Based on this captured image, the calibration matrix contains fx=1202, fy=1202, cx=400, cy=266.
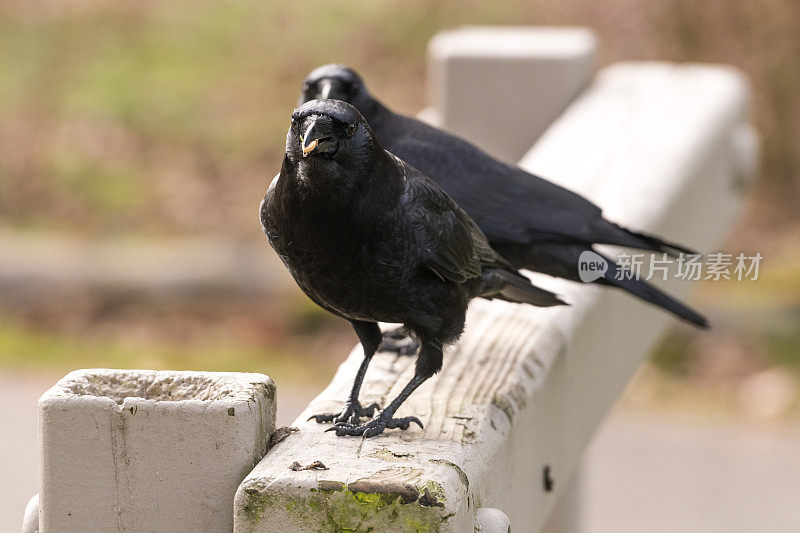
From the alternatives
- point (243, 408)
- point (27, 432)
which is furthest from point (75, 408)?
point (27, 432)

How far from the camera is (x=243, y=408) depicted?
1.56m

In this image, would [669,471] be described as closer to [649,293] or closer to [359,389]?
[649,293]

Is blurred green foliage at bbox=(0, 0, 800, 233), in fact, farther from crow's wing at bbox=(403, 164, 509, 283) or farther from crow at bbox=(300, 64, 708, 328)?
crow's wing at bbox=(403, 164, 509, 283)

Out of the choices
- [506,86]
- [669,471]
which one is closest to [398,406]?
[506,86]

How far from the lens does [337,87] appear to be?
10.9 feet

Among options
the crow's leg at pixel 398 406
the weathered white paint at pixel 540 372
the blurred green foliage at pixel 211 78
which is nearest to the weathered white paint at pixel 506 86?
the weathered white paint at pixel 540 372

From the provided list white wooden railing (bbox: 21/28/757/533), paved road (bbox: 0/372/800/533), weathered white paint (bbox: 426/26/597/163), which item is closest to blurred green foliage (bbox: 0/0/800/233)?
paved road (bbox: 0/372/800/533)

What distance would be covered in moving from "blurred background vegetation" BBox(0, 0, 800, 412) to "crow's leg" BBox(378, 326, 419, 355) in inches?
137

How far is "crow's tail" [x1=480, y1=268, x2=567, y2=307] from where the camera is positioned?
101 inches

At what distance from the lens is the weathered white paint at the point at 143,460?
5.07 ft

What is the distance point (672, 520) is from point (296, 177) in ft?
12.2

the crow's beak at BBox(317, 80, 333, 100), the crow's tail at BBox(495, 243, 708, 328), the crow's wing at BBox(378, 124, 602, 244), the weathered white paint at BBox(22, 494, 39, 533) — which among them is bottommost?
the weathered white paint at BBox(22, 494, 39, 533)

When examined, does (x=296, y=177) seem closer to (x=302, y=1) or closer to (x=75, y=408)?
(x=75, y=408)

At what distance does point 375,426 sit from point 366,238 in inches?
18.2
